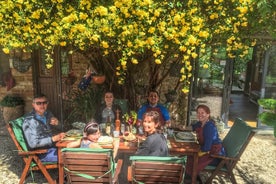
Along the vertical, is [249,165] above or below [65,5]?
below

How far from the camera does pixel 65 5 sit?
11.0ft

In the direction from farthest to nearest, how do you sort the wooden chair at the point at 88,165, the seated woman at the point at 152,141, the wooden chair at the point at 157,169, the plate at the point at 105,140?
the plate at the point at 105,140, the seated woman at the point at 152,141, the wooden chair at the point at 88,165, the wooden chair at the point at 157,169

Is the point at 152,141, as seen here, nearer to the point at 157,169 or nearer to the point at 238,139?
the point at 157,169

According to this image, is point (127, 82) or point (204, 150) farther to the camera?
point (127, 82)

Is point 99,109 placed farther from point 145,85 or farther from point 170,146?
point 170,146

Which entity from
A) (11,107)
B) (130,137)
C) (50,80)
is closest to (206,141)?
(130,137)

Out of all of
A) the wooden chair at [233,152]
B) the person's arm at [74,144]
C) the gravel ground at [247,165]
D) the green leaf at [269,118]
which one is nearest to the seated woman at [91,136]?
the person's arm at [74,144]

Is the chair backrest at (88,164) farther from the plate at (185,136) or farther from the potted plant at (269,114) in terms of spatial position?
the potted plant at (269,114)

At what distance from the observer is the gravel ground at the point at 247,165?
175 inches

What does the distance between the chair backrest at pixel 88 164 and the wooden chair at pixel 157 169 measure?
13.1 inches

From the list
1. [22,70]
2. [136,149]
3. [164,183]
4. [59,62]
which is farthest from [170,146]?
[22,70]

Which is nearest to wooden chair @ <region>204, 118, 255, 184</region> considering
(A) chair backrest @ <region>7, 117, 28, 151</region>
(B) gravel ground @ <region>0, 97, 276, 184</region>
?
(B) gravel ground @ <region>0, 97, 276, 184</region>

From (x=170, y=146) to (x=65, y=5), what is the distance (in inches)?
92.9

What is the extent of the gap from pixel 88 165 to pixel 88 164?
0.02 metres
